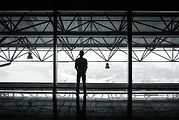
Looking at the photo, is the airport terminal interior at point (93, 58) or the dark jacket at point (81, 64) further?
the airport terminal interior at point (93, 58)

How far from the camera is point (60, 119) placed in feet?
20.9

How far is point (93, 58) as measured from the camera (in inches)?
1769

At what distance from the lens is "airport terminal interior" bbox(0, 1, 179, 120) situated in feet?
26.5

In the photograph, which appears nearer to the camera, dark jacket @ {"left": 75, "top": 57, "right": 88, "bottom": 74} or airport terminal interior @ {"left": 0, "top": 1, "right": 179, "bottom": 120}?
dark jacket @ {"left": 75, "top": 57, "right": 88, "bottom": 74}

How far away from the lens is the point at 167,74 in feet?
140

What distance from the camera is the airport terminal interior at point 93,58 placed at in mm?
8070
